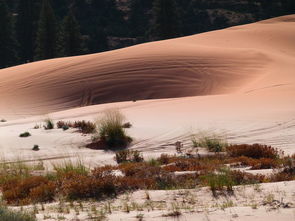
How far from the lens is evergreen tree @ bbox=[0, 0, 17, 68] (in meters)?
61.9

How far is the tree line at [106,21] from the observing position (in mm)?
60000

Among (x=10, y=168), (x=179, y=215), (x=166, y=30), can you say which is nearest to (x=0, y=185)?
(x=10, y=168)

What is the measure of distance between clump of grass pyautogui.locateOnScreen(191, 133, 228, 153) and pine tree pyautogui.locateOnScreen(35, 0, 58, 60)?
4818 cm

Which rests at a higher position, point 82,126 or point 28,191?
point 82,126

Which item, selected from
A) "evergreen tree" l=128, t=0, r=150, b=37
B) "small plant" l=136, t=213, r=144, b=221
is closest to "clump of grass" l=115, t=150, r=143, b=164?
"small plant" l=136, t=213, r=144, b=221

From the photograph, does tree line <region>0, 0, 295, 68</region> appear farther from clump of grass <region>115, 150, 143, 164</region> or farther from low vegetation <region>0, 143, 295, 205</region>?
low vegetation <region>0, 143, 295, 205</region>

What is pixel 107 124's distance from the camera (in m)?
13.2

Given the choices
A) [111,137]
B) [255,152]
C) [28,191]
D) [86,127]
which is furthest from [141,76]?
[28,191]

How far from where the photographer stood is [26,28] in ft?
231

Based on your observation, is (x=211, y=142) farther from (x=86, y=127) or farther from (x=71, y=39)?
(x=71, y=39)

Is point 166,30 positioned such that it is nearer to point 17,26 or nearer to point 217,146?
point 17,26

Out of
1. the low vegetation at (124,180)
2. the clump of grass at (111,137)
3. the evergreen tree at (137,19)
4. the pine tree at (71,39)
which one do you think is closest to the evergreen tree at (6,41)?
the pine tree at (71,39)

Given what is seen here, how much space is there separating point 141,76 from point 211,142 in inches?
635

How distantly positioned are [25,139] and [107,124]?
234 cm
